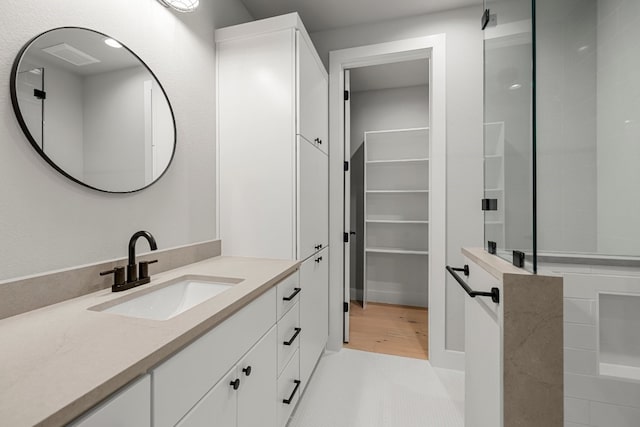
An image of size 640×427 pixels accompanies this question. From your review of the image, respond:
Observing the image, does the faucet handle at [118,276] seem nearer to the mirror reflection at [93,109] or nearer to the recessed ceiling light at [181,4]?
the mirror reflection at [93,109]

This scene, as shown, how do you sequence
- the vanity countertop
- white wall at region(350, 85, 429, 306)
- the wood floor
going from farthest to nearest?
white wall at region(350, 85, 429, 306) < the wood floor < the vanity countertop

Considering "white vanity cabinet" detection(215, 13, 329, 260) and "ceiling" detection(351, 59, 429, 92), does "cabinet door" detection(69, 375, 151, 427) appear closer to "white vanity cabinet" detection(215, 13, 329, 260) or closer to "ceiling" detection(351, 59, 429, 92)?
"white vanity cabinet" detection(215, 13, 329, 260)

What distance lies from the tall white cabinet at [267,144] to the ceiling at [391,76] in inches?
56.2

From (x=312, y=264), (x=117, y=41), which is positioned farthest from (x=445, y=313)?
(x=117, y=41)

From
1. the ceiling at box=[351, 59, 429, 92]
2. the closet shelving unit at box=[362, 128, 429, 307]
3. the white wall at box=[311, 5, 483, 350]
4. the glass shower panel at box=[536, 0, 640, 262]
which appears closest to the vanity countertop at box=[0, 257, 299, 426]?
the glass shower panel at box=[536, 0, 640, 262]

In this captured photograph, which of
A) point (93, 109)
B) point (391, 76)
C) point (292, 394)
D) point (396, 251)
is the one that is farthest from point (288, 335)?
point (391, 76)

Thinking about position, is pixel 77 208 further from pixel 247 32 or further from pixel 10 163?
pixel 247 32

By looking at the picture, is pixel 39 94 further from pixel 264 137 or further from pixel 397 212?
pixel 397 212

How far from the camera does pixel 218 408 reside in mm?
826

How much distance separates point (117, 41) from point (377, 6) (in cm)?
180

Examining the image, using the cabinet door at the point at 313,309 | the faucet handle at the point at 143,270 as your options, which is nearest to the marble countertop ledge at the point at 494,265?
the cabinet door at the point at 313,309

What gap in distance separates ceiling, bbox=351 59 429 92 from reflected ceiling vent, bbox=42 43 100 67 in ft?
8.02

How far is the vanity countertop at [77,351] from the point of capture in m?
0.43

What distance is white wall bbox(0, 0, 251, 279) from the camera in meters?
0.82
